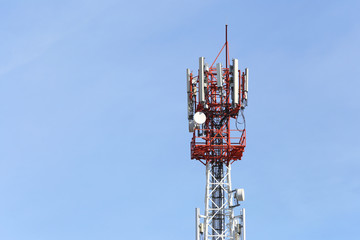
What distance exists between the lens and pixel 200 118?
130 metres

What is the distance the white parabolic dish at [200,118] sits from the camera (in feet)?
427

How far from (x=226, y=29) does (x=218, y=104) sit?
9689 mm

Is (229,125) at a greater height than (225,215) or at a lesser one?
greater

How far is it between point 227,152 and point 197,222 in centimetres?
877

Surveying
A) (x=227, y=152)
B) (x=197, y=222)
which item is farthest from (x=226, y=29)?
(x=197, y=222)

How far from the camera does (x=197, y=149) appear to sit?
427ft

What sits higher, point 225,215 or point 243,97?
point 243,97

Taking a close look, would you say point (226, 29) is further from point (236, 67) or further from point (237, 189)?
point (237, 189)

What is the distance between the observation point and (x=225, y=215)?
12925 centimetres

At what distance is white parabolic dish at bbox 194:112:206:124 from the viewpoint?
427 feet

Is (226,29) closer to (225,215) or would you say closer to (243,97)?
(243,97)

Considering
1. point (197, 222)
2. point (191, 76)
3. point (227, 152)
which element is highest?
point (191, 76)

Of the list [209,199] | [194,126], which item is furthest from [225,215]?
[194,126]

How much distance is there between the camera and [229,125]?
131500 mm
